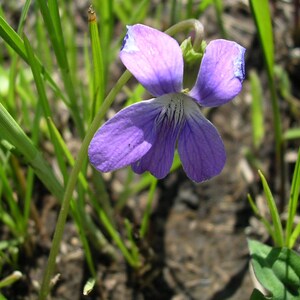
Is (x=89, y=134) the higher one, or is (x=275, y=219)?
(x=89, y=134)

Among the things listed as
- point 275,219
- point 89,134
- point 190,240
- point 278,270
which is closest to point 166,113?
point 89,134

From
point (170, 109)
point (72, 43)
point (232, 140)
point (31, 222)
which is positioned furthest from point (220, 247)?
point (72, 43)

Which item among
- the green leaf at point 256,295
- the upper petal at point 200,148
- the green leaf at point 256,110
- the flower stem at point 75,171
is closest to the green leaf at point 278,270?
the green leaf at point 256,295

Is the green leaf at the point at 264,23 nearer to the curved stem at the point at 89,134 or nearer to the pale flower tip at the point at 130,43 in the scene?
the curved stem at the point at 89,134

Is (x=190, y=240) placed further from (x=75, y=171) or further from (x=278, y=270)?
(x=75, y=171)

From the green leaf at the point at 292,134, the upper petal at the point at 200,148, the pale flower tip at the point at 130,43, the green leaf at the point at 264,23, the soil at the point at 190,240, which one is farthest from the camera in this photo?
the green leaf at the point at 292,134

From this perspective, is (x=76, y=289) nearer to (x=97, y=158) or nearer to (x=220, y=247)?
(x=220, y=247)
